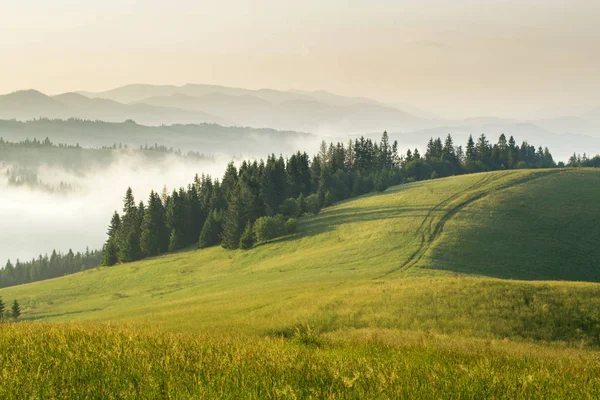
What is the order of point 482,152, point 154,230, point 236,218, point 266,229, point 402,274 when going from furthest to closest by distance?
point 482,152, point 154,230, point 236,218, point 266,229, point 402,274

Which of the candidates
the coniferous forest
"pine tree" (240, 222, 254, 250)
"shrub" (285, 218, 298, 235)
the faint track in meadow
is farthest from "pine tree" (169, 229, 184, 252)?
the faint track in meadow

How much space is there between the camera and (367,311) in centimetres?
2952

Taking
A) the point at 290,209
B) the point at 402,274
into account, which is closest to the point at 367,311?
the point at 402,274

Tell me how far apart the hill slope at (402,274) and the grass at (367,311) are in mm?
244

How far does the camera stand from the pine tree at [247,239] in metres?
102

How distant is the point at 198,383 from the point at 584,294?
101 ft

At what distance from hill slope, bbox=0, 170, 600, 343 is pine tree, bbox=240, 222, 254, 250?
194 inches

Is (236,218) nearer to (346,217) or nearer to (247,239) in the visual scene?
(247,239)

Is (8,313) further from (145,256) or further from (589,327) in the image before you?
(589,327)

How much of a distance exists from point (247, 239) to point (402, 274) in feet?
185

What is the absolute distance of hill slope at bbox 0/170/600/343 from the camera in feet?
88.8

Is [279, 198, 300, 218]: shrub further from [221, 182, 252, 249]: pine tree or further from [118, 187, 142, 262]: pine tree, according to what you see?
[118, 187, 142, 262]: pine tree

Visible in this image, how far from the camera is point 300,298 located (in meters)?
37.0

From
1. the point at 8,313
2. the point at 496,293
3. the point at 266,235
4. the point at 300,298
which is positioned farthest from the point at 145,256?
the point at 496,293
